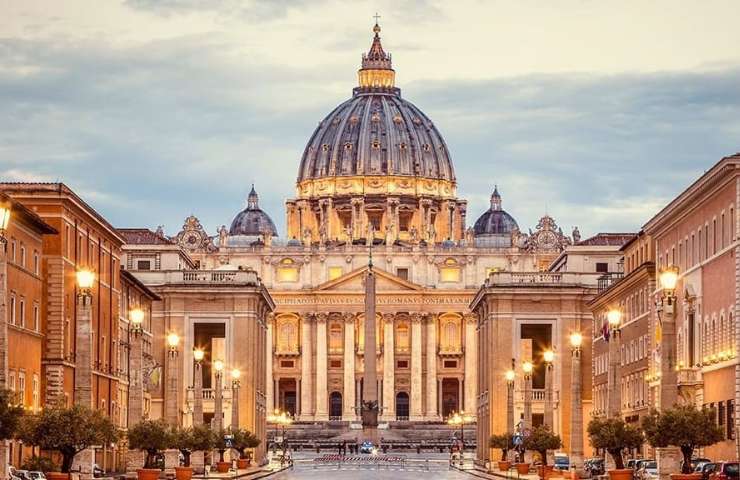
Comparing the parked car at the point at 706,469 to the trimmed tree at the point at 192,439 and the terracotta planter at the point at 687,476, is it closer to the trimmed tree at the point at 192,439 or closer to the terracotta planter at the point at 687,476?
the terracotta planter at the point at 687,476

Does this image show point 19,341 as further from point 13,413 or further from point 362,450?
point 362,450

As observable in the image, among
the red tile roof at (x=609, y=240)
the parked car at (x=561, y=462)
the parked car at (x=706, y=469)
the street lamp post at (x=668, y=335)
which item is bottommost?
the parked car at (x=706, y=469)

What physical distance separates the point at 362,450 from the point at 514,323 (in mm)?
21496

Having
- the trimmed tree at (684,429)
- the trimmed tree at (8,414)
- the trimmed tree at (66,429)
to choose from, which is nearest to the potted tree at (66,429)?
the trimmed tree at (66,429)

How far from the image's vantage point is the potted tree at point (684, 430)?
66000mm

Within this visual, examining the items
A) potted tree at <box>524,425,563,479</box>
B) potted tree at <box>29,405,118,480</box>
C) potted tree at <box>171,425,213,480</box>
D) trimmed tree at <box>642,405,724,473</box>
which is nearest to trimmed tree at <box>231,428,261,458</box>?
Answer: potted tree at <box>524,425,563,479</box>

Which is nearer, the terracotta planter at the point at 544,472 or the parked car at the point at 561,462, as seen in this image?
the terracotta planter at the point at 544,472

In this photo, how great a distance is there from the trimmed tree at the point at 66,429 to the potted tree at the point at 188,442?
18.4 m

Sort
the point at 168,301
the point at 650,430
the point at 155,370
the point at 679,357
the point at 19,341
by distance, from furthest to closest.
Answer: the point at 168,301 → the point at 155,370 → the point at 679,357 → the point at 19,341 → the point at 650,430

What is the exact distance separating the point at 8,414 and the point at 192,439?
35.2 metres

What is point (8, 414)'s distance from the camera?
56.4m

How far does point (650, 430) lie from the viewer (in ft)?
222

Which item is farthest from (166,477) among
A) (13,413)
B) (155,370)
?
(155,370)

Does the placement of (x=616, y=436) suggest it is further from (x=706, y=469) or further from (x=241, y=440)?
(x=241, y=440)
